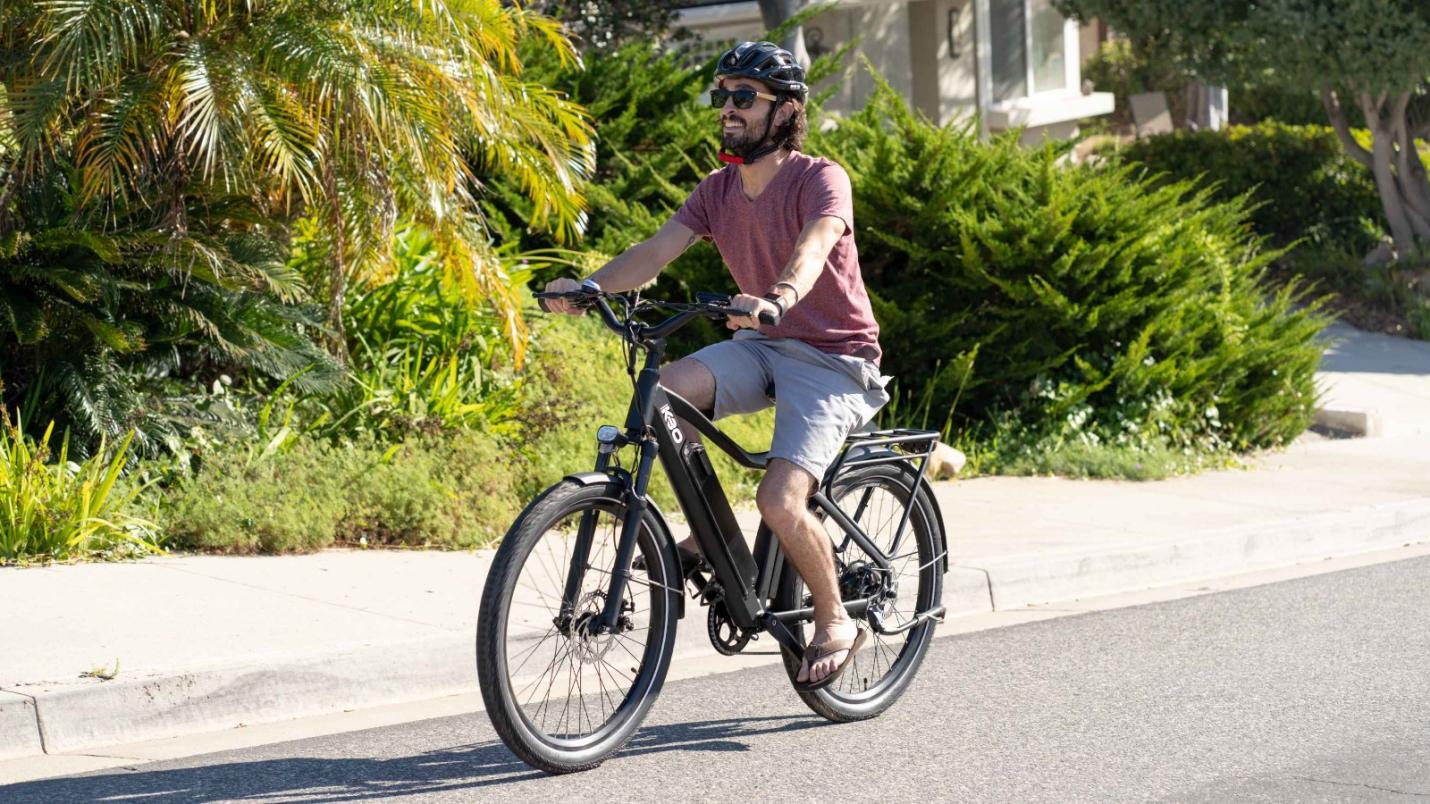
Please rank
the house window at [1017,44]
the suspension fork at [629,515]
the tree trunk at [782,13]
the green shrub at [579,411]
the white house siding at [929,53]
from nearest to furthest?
the suspension fork at [629,515] → the green shrub at [579,411] → the tree trunk at [782,13] → the white house siding at [929,53] → the house window at [1017,44]

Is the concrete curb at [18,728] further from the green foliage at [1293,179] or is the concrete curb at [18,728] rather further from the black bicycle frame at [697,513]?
the green foliage at [1293,179]

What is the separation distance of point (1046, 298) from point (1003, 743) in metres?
5.92

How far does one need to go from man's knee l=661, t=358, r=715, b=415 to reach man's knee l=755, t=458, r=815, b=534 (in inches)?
10.8

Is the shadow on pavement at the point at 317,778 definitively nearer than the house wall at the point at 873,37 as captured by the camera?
Yes

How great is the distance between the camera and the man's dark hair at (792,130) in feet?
17.0

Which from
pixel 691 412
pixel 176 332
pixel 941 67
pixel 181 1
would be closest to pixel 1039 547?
pixel 691 412

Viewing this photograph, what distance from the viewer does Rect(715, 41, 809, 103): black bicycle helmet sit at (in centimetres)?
507

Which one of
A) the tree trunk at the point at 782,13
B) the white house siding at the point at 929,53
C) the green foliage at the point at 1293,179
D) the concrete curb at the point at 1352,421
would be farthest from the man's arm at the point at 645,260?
the white house siding at the point at 929,53

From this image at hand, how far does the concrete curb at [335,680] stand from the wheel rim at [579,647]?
957 millimetres

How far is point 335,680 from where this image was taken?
594cm

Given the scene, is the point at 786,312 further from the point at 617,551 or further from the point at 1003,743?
the point at 1003,743

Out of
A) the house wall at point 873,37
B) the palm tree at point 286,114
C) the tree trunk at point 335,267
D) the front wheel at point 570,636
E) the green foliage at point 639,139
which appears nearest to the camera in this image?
the front wheel at point 570,636

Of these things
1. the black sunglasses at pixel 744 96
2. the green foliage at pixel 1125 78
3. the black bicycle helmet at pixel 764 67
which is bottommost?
the green foliage at pixel 1125 78

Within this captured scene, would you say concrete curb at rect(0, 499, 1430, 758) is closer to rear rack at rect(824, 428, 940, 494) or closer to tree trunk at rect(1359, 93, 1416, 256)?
rear rack at rect(824, 428, 940, 494)
